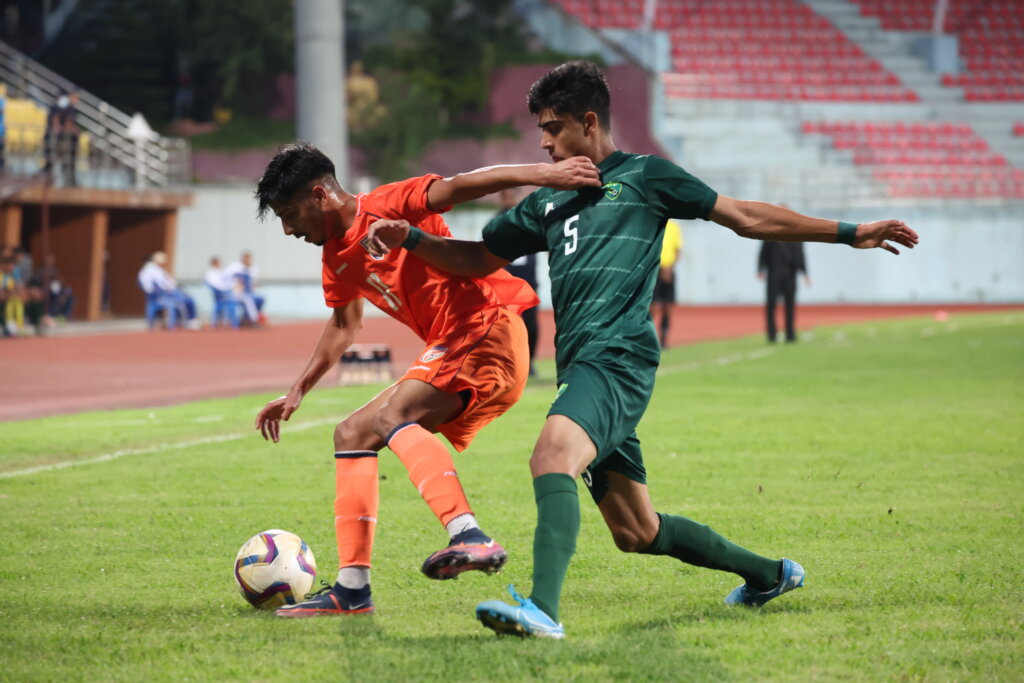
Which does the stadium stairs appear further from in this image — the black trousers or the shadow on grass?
the shadow on grass

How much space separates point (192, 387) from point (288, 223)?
11.5 meters

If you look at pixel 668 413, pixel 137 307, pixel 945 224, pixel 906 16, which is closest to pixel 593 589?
pixel 668 413

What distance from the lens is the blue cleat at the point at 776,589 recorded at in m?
5.14

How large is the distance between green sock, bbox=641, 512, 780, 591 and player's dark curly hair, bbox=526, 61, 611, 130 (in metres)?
1.46

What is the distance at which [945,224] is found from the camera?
120ft

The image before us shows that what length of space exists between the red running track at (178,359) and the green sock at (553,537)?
387 inches

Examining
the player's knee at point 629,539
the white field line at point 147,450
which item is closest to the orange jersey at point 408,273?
the player's knee at point 629,539

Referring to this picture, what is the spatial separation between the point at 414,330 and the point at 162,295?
2501cm

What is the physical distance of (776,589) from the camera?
16.9 feet

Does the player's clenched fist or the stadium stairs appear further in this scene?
the stadium stairs

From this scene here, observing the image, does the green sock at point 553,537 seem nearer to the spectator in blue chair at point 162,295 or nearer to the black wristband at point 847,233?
the black wristband at point 847,233

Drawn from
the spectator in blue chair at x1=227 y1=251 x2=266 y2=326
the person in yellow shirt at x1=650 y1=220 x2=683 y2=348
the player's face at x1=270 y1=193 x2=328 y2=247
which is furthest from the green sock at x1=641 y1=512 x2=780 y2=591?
the spectator in blue chair at x1=227 y1=251 x2=266 y2=326

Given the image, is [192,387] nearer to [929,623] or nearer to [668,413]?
[668,413]

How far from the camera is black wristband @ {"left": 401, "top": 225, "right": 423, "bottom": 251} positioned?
16.3 feet
